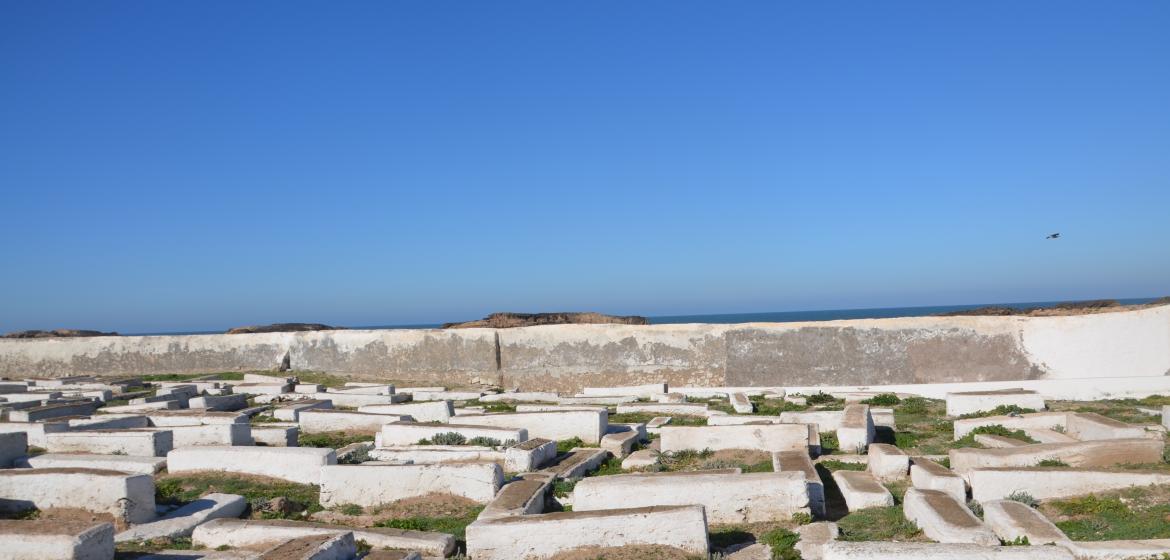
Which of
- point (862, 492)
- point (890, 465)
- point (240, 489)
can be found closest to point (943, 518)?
point (862, 492)

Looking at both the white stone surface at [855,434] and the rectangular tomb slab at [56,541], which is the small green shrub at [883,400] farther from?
the rectangular tomb slab at [56,541]

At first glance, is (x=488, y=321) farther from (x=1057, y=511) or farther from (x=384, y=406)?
(x=1057, y=511)

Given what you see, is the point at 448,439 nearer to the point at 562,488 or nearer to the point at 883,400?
the point at 562,488

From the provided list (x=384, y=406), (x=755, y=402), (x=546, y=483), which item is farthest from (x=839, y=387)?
(x=546, y=483)

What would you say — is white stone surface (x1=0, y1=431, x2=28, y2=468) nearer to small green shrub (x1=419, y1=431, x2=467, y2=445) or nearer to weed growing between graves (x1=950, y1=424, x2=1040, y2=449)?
small green shrub (x1=419, y1=431, x2=467, y2=445)

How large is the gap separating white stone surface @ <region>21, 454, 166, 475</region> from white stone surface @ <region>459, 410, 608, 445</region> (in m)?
4.64

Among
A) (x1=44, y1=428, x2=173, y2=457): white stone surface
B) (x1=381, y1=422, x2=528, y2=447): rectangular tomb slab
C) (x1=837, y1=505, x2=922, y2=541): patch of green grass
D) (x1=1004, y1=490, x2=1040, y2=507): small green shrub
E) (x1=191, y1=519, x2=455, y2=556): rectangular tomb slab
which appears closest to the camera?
(x1=837, y1=505, x2=922, y2=541): patch of green grass

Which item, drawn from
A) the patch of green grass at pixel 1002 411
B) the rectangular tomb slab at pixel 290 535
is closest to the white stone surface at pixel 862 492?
the rectangular tomb slab at pixel 290 535

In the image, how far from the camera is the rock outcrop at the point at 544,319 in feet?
94.7

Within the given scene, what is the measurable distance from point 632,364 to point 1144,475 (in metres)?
14.5

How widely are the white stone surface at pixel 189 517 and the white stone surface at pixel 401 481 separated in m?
1.06

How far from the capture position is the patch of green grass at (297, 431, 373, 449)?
1354 centimetres

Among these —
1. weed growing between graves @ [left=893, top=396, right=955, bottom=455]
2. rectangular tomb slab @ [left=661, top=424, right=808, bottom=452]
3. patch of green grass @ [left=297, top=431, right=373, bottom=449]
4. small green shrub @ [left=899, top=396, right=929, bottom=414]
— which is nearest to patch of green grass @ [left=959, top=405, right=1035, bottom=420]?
weed growing between graves @ [left=893, top=396, right=955, bottom=455]

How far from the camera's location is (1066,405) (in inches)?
620
